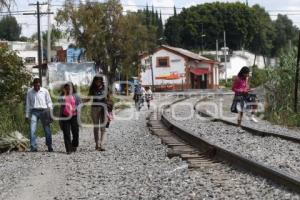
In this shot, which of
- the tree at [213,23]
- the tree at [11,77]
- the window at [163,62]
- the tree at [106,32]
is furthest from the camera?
the tree at [213,23]

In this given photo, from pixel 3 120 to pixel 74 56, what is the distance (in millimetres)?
61077

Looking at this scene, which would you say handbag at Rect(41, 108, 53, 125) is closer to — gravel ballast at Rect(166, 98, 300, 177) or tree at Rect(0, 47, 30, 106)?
gravel ballast at Rect(166, 98, 300, 177)

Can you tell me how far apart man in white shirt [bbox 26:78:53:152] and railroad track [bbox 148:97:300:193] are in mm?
2816

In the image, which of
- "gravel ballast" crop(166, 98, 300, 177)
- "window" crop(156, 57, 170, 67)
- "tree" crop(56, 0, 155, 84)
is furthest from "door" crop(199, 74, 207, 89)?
"gravel ballast" crop(166, 98, 300, 177)

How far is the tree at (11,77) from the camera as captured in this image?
18.2 m

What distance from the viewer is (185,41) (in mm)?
135125

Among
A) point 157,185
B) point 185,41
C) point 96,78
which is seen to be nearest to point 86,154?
point 96,78

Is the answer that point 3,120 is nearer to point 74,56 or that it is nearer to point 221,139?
point 221,139

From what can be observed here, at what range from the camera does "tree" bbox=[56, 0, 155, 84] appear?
6078cm

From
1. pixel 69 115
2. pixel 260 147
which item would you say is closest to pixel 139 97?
pixel 69 115

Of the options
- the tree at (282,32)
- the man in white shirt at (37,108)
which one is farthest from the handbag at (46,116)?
the tree at (282,32)

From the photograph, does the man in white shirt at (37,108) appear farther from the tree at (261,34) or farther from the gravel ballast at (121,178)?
the tree at (261,34)

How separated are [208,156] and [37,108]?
4572 millimetres

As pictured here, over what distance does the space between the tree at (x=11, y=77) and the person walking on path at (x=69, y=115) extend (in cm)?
476
